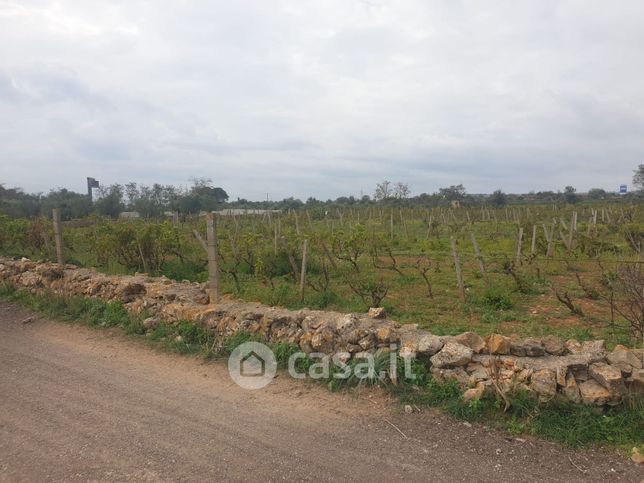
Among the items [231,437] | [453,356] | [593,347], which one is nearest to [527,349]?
[593,347]

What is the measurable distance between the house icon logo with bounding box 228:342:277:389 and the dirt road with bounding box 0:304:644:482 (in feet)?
0.41

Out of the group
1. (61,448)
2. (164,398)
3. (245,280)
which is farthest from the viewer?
(245,280)

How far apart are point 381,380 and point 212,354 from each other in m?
1.92

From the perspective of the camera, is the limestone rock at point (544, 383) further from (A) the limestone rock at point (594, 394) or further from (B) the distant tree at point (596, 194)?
(B) the distant tree at point (596, 194)

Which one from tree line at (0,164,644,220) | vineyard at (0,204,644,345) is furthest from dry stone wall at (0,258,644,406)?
tree line at (0,164,644,220)

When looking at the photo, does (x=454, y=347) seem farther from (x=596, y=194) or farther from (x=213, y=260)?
(x=596, y=194)

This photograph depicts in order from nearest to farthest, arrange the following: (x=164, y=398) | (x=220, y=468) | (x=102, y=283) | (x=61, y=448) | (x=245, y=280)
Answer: (x=220, y=468) < (x=61, y=448) < (x=164, y=398) < (x=102, y=283) < (x=245, y=280)

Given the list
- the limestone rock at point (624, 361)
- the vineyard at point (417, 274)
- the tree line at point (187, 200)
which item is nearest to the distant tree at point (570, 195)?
the tree line at point (187, 200)

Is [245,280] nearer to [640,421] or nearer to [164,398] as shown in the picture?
[164,398]

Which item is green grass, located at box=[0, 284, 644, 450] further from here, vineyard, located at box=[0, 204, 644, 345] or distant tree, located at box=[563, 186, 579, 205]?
distant tree, located at box=[563, 186, 579, 205]

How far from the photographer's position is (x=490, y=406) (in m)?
3.57

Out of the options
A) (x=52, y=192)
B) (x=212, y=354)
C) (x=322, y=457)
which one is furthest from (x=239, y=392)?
(x=52, y=192)

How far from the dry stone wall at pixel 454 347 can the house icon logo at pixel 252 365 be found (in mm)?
220

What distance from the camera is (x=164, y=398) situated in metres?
4.04
